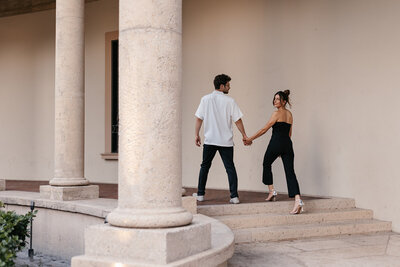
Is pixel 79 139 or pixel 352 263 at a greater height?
pixel 79 139

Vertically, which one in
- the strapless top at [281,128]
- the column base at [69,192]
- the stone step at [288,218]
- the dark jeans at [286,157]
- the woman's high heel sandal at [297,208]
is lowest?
the stone step at [288,218]

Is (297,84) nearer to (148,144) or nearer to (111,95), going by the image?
Result: (111,95)

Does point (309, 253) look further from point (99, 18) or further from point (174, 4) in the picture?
point (99, 18)

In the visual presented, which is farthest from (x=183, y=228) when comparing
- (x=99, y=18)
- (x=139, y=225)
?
(x=99, y=18)

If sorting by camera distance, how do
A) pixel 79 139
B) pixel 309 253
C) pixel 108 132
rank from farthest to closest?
pixel 108 132 → pixel 79 139 → pixel 309 253

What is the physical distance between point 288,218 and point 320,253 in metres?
1.18

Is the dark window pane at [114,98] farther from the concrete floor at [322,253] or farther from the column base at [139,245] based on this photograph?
the column base at [139,245]

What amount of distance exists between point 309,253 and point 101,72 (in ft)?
25.6

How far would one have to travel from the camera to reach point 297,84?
9250 mm

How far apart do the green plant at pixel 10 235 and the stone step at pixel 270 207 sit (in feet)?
6.58

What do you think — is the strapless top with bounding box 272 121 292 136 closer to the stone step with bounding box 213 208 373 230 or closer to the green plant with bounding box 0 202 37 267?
the stone step with bounding box 213 208 373 230

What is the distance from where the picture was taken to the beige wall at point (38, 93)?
40.3 ft

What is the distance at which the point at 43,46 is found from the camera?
13.3 m

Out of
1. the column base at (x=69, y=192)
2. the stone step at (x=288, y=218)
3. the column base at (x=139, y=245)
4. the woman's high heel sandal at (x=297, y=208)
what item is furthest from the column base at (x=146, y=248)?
the column base at (x=69, y=192)
